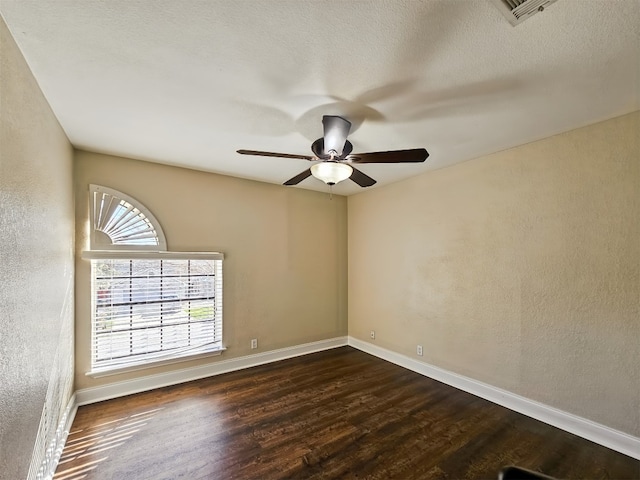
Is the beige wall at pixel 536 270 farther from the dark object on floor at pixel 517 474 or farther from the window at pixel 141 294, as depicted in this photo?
the window at pixel 141 294

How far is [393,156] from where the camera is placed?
200 centimetres

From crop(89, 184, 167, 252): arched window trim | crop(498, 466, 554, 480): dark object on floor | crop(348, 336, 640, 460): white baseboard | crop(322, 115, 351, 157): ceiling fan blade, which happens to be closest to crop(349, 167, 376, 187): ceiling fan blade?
crop(322, 115, 351, 157): ceiling fan blade

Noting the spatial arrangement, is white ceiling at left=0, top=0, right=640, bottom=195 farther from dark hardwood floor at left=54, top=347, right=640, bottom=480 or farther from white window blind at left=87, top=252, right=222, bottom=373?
dark hardwood floor at left=54, top=347, right=640, bottom=480

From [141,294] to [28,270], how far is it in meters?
1.74

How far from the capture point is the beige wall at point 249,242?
2.98 m

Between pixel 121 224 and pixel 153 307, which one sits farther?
pixel 153 307

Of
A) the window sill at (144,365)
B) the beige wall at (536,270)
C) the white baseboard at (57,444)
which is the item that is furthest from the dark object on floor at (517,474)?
the window sill at (144,365)

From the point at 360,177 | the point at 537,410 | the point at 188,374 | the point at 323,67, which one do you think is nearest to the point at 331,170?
the point at 360,177

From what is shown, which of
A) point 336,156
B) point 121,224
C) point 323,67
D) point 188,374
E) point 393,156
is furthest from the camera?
point 188,374

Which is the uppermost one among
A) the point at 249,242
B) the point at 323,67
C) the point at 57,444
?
the point at 323,67

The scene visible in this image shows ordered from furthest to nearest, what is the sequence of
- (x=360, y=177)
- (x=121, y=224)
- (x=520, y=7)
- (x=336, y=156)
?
(x=121, y=224), (x=360, y=177), (x=336, y=156), (x=520, y=7)

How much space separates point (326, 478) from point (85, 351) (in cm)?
267

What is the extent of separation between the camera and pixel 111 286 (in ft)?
9.86

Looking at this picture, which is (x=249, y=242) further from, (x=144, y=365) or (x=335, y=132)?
(x=335, y=132)
